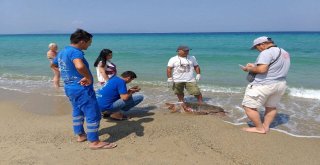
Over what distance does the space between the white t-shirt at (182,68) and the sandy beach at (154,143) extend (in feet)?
2.99

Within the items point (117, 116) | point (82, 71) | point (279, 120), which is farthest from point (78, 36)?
point (279, 120)

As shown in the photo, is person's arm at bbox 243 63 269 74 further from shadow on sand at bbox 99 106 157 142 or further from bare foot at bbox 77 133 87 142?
bare foot at bbox 77 133 87 142

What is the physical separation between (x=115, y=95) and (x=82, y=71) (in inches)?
65.0

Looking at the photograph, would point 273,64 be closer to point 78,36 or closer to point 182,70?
point 182,70

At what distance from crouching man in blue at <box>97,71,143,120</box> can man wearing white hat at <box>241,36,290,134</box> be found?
2029 millimetres

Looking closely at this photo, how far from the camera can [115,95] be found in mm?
5414

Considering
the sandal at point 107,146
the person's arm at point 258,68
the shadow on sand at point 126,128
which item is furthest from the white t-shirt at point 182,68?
the sandal at point 107,146

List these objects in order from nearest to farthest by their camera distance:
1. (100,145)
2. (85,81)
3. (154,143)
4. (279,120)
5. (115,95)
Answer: (85,81) → (100,145) → (154,143) → (115,95) → (279,120)

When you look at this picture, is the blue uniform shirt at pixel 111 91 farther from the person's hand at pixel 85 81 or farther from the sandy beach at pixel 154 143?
the person's hand at pixel 85 81

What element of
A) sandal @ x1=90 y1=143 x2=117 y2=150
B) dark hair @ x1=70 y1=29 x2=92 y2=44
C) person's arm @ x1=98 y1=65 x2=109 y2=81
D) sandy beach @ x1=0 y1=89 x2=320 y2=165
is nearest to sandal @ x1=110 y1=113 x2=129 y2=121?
sandy beach @ x1=0 y1=89 x2=320 y2=165

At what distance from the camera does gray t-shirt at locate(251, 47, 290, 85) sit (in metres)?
4.52

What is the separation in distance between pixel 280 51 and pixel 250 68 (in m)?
0.50

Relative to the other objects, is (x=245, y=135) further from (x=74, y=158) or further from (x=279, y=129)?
(x=74, y=158)

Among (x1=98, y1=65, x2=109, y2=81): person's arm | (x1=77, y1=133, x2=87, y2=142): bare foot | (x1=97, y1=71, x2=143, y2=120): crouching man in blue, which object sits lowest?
(x1=77, y1=133, x2=87, y2=142): bare foot
